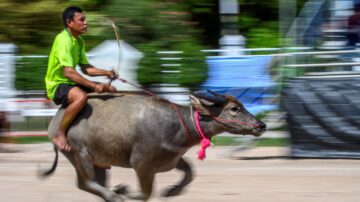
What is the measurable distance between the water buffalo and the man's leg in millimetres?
69

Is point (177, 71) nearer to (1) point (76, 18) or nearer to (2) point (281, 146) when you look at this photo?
(2) point (281, 146)

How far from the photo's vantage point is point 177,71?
15398 millimetres

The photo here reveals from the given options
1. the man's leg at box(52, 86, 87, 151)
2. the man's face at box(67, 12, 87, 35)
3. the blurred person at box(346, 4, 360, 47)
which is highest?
the man's face at box(67, 12, 87, 35)

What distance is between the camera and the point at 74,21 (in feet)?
25.0

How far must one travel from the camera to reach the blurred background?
461 inches

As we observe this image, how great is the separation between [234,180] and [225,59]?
5033 mm

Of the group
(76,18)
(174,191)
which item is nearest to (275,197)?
(174,191)

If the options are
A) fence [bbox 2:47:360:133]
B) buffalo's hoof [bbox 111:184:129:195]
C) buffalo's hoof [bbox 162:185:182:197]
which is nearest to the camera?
buffalo's hoof [bbox 162:185:182:197]

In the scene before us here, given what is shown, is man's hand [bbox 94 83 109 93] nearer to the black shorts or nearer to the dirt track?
the black shorts

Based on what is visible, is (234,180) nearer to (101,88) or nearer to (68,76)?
(101,88)

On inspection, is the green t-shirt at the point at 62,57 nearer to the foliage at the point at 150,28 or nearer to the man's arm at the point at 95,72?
the man's arm at the point at 95,72

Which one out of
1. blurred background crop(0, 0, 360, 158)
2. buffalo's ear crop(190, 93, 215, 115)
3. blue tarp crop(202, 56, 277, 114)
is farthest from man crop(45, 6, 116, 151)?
blue tarp crop(202, 56, 277, 114)

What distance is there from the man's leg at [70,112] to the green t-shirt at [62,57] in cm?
16

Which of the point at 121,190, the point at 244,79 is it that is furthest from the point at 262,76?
the point at 121,190
